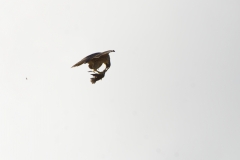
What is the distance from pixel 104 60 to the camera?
7508 mm

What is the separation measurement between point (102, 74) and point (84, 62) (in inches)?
15.9

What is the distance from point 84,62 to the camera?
741 centimetres

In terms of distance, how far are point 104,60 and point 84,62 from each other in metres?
0.39

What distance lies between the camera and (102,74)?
7.39 m

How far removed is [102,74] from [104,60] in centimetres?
29
